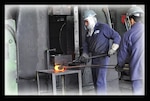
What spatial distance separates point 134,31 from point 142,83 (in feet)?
1.52

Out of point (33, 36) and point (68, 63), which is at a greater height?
point (33, 36)

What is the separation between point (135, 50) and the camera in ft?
6.72

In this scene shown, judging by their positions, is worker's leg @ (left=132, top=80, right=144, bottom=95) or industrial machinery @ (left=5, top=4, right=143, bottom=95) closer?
worker's leg @ (left=132, top=80, right=144, bottom=95)

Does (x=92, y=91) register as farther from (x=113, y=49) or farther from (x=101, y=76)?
(x=113, y=49)

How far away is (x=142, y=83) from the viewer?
2082 millimetres

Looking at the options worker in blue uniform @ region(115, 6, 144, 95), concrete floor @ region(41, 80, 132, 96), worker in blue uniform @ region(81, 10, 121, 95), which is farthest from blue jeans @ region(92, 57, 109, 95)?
worker in blue uniform @ region(115, 6, 144, 95)

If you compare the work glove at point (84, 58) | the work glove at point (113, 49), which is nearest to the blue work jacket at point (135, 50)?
the work glove at point (113, 49)

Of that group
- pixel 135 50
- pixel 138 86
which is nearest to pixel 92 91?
pixel 138 86

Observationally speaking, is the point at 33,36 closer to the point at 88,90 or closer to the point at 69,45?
the point at 69,45

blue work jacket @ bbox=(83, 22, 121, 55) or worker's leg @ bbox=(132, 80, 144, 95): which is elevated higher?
blue work jacket @ bbox=(83, 22, 121, 55)

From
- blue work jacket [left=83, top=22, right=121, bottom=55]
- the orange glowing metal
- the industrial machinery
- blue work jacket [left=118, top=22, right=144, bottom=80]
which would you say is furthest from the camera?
blue work jacket [left=83, top=22, right=121, bottom=55]

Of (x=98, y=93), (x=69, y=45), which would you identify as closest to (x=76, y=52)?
(x=69, y=45)

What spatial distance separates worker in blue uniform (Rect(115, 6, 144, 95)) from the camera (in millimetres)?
2049

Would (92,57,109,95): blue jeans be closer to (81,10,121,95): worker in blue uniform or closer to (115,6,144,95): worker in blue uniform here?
Answer: (81,10,121,95): worker in blue uniform
